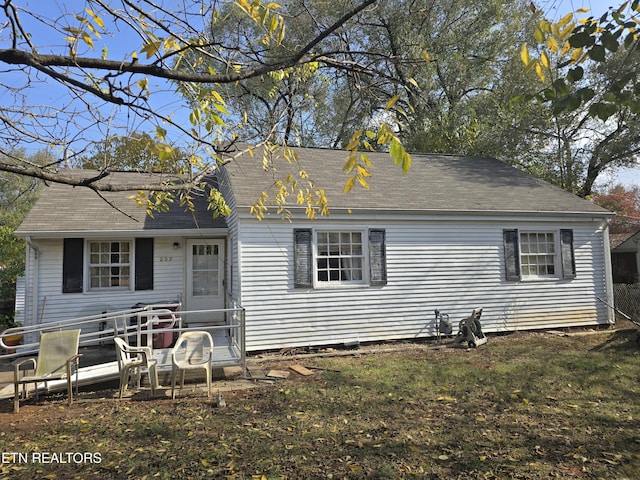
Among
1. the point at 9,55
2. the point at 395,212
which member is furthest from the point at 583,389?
the point at 9,55

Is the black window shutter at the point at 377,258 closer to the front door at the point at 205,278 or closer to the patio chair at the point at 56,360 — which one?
the front door at the point at 205,278

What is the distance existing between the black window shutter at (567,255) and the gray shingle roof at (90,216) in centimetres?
909

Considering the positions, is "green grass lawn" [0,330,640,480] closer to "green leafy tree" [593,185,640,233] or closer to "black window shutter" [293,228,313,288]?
"black window shutter" [293,228,313,288]

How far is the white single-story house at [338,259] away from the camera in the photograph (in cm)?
878

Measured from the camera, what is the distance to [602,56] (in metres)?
2.76

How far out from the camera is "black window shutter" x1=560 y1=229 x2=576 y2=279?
1080cm

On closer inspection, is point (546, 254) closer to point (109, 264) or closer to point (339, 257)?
point (339, 257)

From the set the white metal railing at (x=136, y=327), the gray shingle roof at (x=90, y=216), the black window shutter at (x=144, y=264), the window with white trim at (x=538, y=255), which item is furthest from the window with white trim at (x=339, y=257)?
the window with white trim at (x=538, y=255)

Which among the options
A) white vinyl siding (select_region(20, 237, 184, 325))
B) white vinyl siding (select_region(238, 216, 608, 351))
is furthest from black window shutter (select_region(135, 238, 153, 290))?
white vinyl siding (select_region(238, 216, 608, 351))

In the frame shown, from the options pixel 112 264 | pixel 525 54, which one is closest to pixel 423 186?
pixel 112 264

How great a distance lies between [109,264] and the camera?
991cm

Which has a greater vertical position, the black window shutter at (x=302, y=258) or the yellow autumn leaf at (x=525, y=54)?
the yellow autumn leaf at (x=525, y=54)

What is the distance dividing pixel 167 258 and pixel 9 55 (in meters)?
7.87

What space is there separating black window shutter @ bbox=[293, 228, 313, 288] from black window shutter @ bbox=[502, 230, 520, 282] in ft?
17.2
